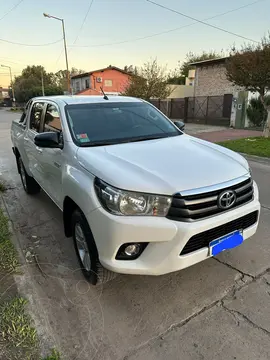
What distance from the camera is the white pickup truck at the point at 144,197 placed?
2.07m

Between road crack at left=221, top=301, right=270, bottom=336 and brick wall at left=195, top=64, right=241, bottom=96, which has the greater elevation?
brick wall at left=195, top=64, right=241, bottom=96

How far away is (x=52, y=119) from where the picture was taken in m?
3.57

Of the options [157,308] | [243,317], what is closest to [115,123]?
[157,308]

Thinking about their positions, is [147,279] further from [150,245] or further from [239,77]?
[239,77]

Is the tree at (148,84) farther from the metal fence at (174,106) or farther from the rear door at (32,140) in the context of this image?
the rear door at (32,140)

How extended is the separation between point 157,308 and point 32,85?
72.3m

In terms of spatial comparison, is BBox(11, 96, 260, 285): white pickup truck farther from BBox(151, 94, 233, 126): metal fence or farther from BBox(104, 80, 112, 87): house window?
BBox(104, 80, 112, 87): house window

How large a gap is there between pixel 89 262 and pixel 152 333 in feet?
2.63

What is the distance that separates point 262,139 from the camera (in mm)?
10344

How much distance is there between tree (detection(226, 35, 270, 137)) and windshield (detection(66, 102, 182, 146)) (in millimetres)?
7347

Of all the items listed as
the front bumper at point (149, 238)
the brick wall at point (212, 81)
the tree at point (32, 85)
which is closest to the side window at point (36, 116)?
the front bumper at point (149, 238)

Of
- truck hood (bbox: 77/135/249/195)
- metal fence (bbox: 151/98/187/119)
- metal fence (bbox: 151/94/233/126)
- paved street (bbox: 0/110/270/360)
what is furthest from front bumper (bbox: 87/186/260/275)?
metal fence (bbox: 151/98/187/119)


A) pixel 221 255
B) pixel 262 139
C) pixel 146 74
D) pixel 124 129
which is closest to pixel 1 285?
pixel 124 129

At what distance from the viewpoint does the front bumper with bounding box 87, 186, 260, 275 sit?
2.04 metres
